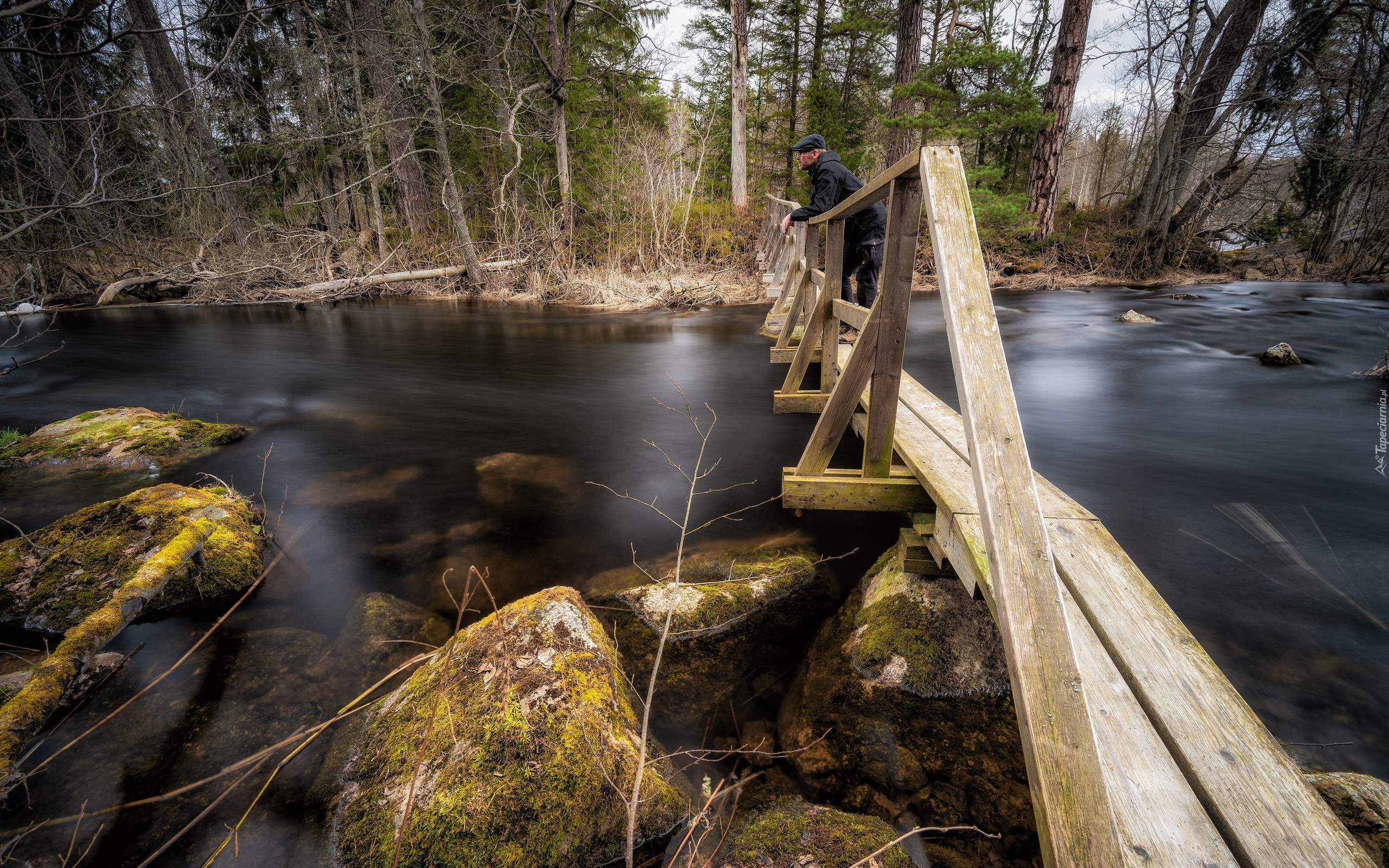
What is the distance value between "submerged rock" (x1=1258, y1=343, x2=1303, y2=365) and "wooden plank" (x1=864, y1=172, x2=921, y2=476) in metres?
8.65

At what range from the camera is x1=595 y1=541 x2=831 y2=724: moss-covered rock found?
2.76 m

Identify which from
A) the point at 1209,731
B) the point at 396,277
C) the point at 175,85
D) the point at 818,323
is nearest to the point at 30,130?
the point at 175,85

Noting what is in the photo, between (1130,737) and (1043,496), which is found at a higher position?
(1043,496)

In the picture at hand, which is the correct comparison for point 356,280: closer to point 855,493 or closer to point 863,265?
point 863,265

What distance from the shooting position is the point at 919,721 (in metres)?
2.43

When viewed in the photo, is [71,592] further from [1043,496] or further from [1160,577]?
[1160,577]

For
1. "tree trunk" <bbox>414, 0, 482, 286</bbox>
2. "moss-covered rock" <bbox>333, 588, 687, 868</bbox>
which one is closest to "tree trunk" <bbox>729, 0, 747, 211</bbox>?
"tree trunk" <bbox>414, 0, 482, 286</bbox>

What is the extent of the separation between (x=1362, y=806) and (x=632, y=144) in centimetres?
1769

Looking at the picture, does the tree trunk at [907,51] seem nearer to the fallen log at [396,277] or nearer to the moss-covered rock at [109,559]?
the fallen log at [396,277]

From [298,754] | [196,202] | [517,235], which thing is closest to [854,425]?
[298,754]

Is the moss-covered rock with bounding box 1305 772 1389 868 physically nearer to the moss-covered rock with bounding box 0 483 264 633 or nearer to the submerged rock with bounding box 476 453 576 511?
the submerged rock with bounding box 476 453 576 511

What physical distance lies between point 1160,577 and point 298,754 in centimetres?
478

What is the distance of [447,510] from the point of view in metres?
4.51

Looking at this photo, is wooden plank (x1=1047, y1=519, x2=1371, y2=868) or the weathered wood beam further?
the weathered wood beam
